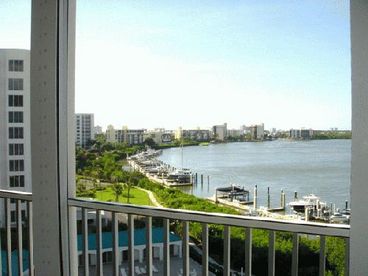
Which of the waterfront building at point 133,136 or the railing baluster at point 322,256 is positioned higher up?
the waterfront building at point 133,136

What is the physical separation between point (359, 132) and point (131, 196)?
4.74 ft

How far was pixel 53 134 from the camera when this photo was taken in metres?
2.32

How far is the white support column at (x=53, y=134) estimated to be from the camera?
7.52 ft

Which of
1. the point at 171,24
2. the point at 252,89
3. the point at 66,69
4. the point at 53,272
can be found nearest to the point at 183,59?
the point at 171,24

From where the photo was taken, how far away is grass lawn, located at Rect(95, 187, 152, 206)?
2387 mm

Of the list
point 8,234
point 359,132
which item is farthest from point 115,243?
point 359,132

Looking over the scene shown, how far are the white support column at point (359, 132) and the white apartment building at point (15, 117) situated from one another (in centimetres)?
202

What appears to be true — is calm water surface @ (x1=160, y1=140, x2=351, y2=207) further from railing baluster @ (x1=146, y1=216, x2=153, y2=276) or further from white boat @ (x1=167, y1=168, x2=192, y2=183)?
railing baluster @ (x1=146, y1=216, x2=153, y2=276)

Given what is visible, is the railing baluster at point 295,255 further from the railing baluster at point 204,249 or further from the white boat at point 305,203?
the railing baluster at point 204,249

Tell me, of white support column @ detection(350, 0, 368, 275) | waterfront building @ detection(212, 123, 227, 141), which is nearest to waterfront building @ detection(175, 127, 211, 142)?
waterfront building @ detection(212, 123, 227, 141)

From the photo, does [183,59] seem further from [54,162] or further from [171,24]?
[54,162]

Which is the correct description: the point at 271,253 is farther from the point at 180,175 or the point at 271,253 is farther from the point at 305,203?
the point at 180,175

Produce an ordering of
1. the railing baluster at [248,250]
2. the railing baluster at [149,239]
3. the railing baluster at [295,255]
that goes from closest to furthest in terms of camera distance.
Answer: the railing baluster at [295,255]
the railing baluster at [248,250]
the railing baluster at [149,239]

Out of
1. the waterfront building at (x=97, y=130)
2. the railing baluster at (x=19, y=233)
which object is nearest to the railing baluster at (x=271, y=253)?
the waterfront building at (x=97, y=130)
